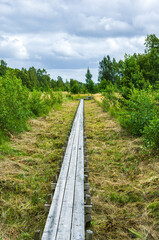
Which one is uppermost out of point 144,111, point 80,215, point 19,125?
point 144,111

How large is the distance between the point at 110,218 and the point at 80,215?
75 cm

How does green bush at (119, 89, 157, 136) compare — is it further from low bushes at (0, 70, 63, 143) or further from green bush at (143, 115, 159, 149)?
low bushes at (0, 70, 63, 143)

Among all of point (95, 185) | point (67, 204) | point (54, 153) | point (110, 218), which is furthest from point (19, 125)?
point (110, 218)

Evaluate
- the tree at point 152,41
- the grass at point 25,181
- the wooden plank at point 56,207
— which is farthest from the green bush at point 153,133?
the tree at point 152,41

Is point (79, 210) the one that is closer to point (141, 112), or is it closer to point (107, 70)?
point (141, 112)

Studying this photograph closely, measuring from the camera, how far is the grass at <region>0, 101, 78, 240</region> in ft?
11.6

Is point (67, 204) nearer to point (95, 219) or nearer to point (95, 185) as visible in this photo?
point (95, 219)

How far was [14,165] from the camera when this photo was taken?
5656mm

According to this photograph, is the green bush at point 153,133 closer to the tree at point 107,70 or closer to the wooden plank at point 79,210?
the wooden plank at point 79,210

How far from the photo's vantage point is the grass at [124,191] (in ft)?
11.3

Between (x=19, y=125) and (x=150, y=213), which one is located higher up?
(x=19, y=125)

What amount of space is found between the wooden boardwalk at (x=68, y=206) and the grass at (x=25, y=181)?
1.36 ft

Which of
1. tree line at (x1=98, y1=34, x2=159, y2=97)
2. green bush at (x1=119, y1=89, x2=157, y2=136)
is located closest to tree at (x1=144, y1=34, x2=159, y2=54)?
tree line at (x1=98, y1=34, x2=159, y2=97)

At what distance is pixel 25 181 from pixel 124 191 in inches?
109
